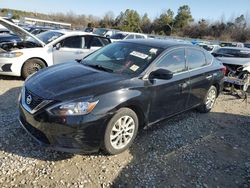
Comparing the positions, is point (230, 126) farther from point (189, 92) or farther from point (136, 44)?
point (136, 44)

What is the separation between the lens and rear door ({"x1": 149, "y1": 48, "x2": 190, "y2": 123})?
4.23 meters

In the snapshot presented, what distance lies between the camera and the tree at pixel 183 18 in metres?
56.3

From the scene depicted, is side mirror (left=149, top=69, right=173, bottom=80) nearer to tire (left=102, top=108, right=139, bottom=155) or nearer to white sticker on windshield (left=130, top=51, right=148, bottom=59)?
white sticker on windshield (left=130, top=51, right=148, bottom=59)

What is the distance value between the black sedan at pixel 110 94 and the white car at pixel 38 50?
2983 millimetres

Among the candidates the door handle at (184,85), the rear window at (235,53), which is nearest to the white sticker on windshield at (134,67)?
the door handle at (184,85)

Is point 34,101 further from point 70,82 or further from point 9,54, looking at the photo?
point 9,54

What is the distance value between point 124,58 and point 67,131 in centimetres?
174

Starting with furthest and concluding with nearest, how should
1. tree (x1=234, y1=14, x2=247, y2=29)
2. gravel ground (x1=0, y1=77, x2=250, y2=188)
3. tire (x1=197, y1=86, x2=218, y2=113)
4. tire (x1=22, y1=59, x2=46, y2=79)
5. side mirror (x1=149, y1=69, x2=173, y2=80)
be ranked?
tree (x1=234, y1=14, x2=247, y2=29) < tire (x1=22, y1=59, x2=46, y2=79) < tire (x1=197, y1=86, x2=218, y2=113) < side mirror (x1=149, y1=69, x2=173, y2=80) < gravel ground (x1=0, y1=77, x2=250, y2=188)

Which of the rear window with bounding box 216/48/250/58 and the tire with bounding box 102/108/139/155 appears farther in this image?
the rear window with bounding box 216/48/250/58

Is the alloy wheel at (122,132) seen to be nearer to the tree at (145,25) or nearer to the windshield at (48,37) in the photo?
the windshield at (48,37)

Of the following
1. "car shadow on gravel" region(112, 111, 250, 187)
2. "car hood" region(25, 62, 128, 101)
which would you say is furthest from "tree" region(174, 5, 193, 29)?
"car hood" region(25, 62, 128, 101)

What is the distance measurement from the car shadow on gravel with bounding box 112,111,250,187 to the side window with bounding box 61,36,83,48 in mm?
4094

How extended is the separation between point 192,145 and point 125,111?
4.77 ft

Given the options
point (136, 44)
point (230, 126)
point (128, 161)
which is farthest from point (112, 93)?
point (230, 126)
